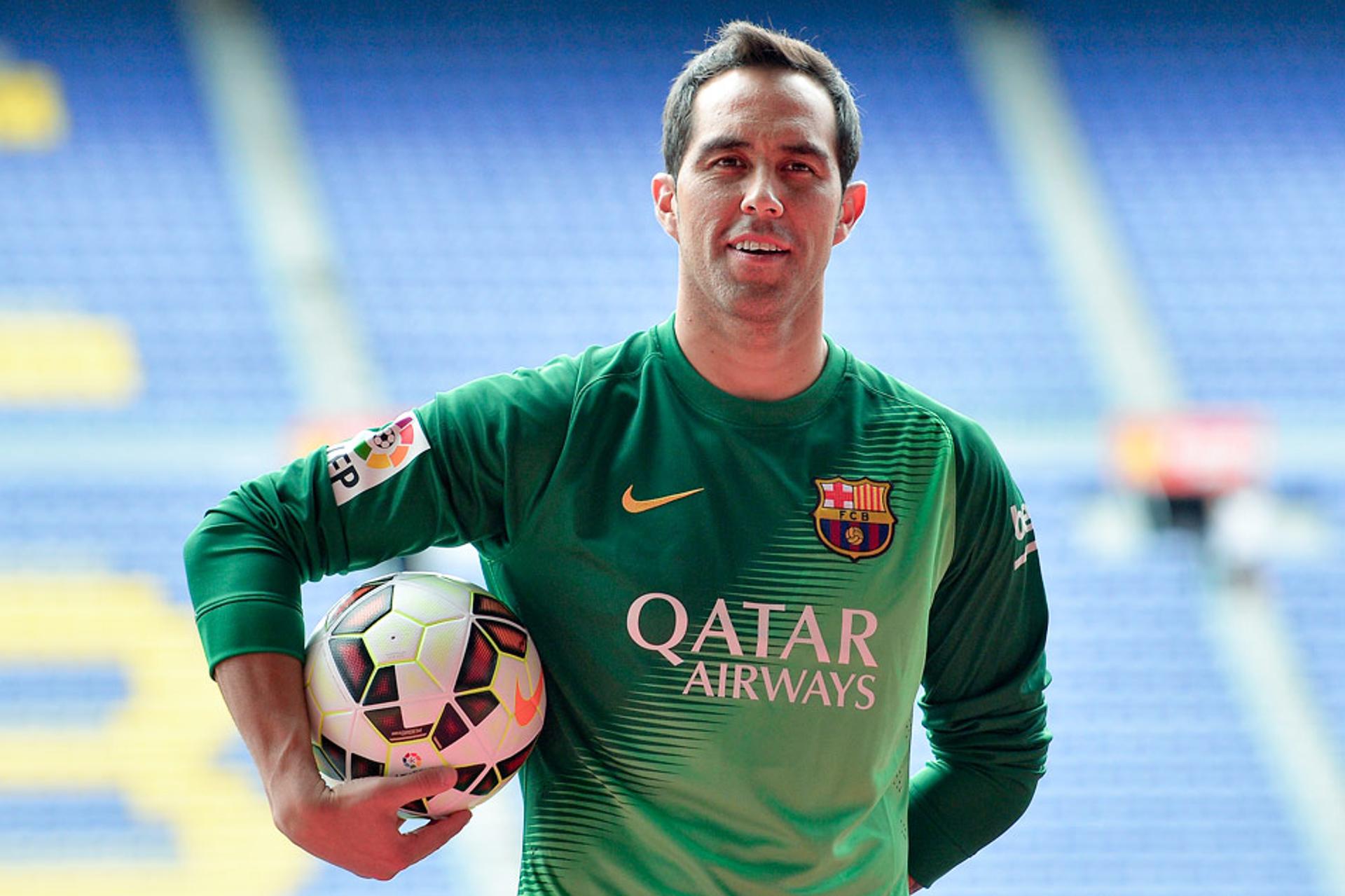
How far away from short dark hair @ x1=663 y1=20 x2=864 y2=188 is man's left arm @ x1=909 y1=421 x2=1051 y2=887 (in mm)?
406

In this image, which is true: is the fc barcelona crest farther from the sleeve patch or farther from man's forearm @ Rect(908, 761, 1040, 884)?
man's forearm @ Rect(908, 761, 1040, 884)

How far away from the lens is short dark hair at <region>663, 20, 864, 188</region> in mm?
1793

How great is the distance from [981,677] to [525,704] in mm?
637

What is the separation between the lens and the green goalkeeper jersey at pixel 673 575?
1.68 m

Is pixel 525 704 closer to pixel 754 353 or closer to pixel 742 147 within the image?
pixel 754 353

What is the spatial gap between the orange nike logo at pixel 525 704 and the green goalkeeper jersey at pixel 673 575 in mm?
48

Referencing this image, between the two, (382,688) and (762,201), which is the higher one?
(762,201)

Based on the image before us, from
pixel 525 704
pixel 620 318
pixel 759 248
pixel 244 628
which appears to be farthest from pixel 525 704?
pixel 620 318

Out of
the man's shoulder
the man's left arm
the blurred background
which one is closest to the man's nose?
the man's shoulder

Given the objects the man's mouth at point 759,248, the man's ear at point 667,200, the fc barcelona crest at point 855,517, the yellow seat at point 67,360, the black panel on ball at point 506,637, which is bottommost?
the yellow seat at point 67,360

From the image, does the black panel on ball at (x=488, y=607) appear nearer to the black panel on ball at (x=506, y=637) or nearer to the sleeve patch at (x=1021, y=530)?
the black panel on ball at (x=506, y=637)

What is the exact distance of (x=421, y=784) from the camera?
1565 mm

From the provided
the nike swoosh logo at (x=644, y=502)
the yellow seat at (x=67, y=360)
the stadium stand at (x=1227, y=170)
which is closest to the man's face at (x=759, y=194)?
the nike swoosh logo at (x=644, y=502)

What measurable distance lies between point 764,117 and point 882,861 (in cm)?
91
